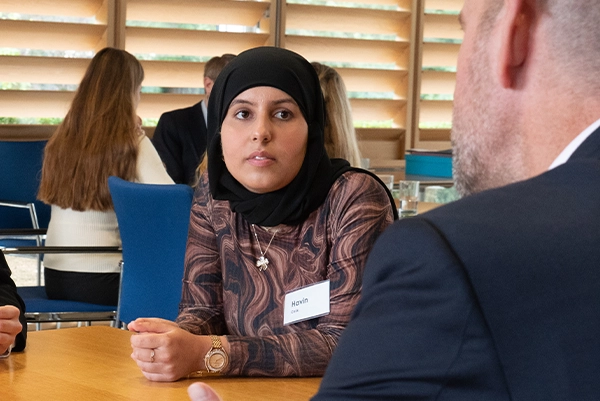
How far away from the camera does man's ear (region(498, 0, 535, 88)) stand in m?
0.70

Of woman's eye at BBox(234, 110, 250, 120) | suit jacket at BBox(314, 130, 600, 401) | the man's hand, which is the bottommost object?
the man's hand

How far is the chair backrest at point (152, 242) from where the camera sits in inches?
129

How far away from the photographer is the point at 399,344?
0.60m

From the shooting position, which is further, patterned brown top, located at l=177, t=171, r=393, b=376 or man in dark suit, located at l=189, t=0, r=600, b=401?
patterned brown top, located at l=177, t=171, r=393, b=376

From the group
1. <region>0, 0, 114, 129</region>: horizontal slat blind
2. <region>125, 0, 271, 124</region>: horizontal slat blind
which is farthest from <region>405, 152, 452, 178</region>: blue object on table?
<region>0, 0, 114, 129</region>: horizontal slat blind

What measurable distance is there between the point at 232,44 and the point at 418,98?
6.15 ft

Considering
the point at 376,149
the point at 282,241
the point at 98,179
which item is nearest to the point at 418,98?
Answer: the point at 376,149

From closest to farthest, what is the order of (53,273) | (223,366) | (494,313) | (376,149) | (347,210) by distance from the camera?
(494,313) < (223,366) < (347,210) < (53,273) < (376,149)

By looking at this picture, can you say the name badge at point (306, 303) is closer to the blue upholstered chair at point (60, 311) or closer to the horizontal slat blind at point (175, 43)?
the blue upholstered chair at point (60, 311)

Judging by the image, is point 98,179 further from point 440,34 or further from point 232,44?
point 440,34

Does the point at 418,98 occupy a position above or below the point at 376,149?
above

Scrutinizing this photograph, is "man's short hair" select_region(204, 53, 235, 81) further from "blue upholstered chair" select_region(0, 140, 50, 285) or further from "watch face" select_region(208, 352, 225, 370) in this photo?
"watch face" select_region(208, 352, 225, 370)

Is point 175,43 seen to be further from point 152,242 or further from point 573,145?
point 573,145

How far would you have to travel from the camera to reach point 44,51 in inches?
221
